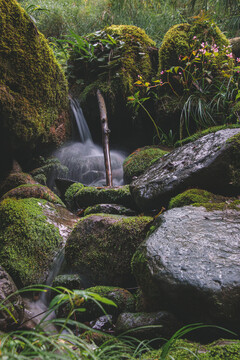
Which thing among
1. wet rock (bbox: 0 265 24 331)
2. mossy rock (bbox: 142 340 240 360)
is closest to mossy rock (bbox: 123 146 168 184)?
wet rock (bbox: 0 265 24 331)

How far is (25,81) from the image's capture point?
12.8ft

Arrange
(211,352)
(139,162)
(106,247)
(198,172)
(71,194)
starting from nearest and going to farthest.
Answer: (211,352) < (106,247) < (198,172) < (71,194) < (139,162)

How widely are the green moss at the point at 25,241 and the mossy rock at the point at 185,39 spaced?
3959mm

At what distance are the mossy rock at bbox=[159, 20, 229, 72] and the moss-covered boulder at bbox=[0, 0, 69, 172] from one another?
2.21 metres

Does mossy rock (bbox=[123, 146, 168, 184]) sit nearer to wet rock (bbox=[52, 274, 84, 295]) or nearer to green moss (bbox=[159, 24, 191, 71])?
green moss (bbox=[159, 24, 191, 71])

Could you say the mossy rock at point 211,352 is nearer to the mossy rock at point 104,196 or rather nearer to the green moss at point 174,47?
the mossy rock at point 104,196

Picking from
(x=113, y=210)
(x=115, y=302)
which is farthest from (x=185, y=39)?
(x=115, y=302)

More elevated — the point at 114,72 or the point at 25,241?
the point at 114,72

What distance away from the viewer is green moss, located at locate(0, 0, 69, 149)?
3.58 metres

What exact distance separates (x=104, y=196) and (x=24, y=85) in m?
2.18

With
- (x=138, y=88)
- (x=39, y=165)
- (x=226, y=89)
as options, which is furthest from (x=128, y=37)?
(x=39, y=165)

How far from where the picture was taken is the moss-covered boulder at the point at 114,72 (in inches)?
211

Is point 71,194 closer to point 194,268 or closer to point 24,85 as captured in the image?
point 24,85

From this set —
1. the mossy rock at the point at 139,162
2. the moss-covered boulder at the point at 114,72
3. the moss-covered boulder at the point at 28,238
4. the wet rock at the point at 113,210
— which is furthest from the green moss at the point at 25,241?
the moss-covered boulder at the point at 114,72
